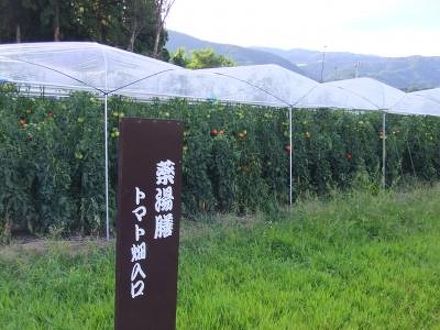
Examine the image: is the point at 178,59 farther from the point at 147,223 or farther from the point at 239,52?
the point at 239,52

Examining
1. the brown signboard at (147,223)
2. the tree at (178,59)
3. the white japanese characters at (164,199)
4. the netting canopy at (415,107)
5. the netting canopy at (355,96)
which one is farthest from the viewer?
the tree at (178,59)

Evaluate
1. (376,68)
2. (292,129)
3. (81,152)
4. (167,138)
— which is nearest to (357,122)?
(292,129)

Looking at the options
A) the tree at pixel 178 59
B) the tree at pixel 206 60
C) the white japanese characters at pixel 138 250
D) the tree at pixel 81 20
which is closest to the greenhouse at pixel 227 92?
the white japanese characters at pixel 138 250

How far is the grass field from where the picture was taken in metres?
4.14

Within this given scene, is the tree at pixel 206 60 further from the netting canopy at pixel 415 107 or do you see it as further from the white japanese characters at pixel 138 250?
the white japanese characters at pixel 138 250

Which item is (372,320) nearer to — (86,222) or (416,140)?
(86,222)

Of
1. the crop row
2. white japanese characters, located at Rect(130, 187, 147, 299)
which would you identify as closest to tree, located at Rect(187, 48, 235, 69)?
the crop row

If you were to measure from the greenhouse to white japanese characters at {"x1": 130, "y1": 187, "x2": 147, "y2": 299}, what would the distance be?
153 inches

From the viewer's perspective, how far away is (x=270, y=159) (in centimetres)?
897

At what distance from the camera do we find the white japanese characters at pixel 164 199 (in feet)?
9.15

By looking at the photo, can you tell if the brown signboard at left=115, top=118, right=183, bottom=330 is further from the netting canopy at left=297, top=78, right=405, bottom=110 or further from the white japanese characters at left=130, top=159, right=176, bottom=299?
the netting canopy at left=297, top=78, right=405, bottom=110

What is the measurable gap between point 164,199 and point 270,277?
2551mm

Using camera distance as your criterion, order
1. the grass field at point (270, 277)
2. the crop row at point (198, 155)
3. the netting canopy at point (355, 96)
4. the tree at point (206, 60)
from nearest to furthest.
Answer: the grass field at point (270, 277) < the crop row at point (198, 155) < the netting canopy at point (355, 96) < the tree at point (206, 60)

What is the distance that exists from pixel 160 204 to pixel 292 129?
6.83 meters
